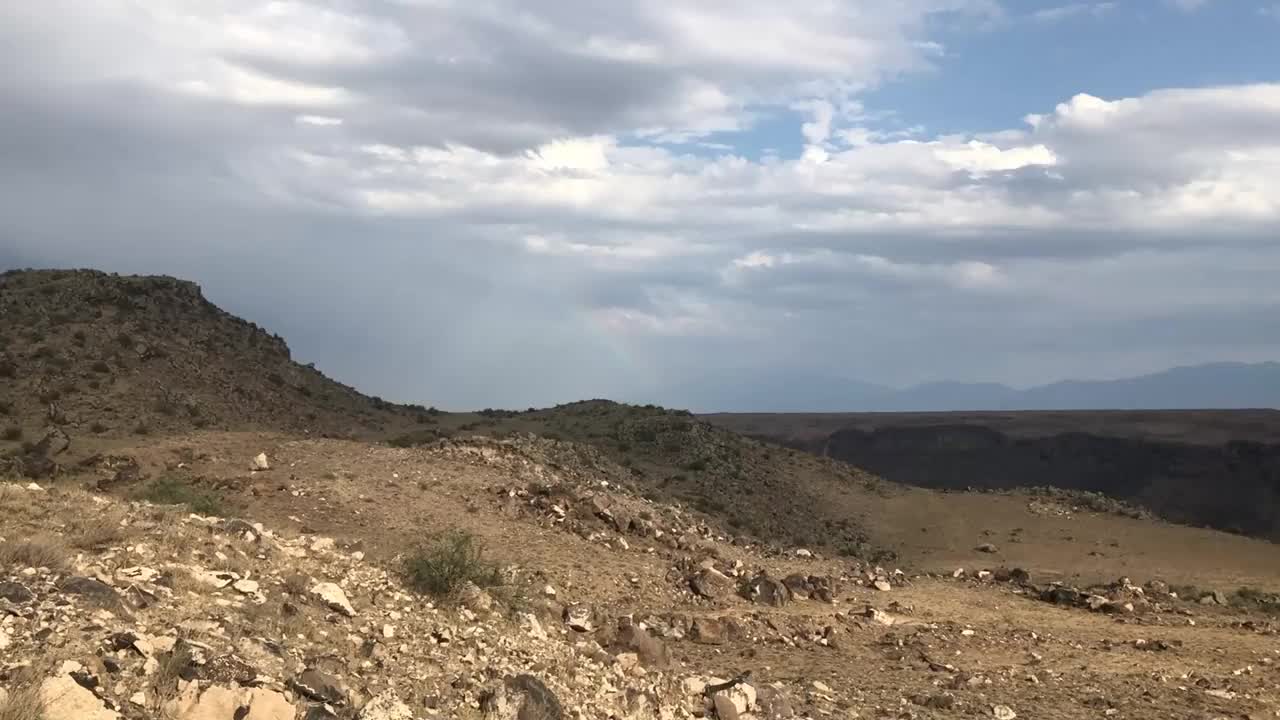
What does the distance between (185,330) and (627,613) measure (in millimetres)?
29365

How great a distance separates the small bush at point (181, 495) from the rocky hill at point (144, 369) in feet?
25.0

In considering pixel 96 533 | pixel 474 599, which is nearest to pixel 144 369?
pixel 96 533

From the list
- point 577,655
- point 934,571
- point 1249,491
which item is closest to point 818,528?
point 934,571

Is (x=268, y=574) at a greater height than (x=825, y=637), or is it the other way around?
(x=268, y=574)

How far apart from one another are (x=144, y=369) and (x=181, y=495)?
→ 16632 millimetres

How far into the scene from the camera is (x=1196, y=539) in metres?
30.3

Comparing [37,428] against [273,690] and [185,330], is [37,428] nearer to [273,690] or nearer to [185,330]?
[185,330]

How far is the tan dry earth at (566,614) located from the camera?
8078mm

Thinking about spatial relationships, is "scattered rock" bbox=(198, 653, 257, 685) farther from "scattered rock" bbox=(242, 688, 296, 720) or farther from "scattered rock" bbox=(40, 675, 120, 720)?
"scattered rock" bbox=(40, 675, 120, 720)

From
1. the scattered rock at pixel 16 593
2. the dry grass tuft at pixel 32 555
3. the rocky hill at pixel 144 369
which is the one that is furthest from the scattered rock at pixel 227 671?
the rocky hill at pixel 144 369

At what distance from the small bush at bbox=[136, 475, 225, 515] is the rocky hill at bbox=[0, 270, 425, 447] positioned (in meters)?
7.62

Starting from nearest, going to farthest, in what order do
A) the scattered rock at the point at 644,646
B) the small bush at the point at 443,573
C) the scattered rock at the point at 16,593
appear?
the scattered rock at the point at 16,593
the scattered rock at the point at 644,646
the small bush at the point at 443,573

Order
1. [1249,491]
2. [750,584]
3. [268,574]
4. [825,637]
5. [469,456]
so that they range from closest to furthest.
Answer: [268,574] → [825,637] → [750,584] → [469,456] → [1249,491]

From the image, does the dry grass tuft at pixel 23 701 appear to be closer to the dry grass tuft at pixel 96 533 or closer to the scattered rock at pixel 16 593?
the scattered rock at pixel 16 593
